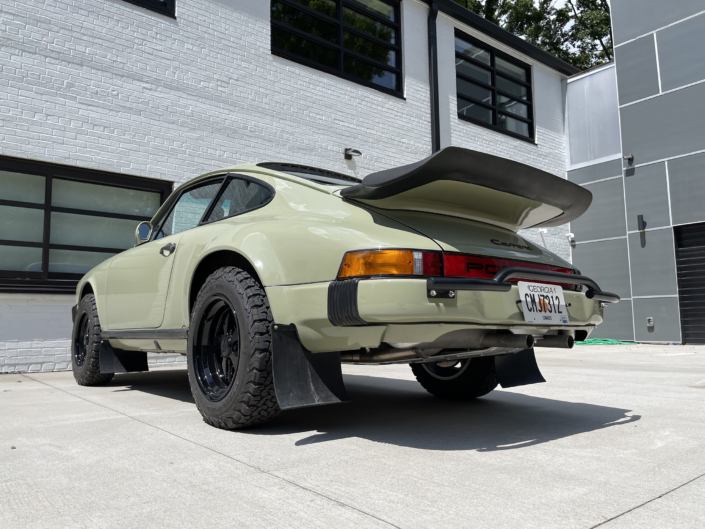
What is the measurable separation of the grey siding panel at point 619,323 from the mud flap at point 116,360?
10479mm

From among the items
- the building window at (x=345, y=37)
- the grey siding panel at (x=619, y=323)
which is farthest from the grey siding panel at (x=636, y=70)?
the building window at (x=345, y=37)

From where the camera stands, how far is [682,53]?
11.5m

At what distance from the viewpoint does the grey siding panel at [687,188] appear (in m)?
11.1

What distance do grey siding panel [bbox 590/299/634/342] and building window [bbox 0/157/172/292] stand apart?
392 inches

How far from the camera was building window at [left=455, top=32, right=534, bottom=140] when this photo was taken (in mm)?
12430

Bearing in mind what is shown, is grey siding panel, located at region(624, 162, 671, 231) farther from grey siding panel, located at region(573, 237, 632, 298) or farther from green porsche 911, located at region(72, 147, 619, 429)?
green porsche 911, located at region(72, 147, 619, 429)

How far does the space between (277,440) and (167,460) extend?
0.52 meters

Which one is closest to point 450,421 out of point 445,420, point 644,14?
point 445,420

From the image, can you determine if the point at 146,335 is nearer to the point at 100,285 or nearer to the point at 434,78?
the point at 100,285

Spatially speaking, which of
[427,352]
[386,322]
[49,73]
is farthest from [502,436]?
[49,73]

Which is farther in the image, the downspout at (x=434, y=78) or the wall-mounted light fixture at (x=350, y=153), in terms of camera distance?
the downspout at (x=434, y=78)

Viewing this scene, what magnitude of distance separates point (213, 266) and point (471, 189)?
4.82ft

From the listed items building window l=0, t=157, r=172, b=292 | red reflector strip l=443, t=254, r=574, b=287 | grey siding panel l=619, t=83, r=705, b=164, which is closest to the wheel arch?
red reflector strip l=443, t=254, r=574, b=287

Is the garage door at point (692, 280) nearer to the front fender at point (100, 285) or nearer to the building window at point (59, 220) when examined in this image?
the building window at point (59, 220)
